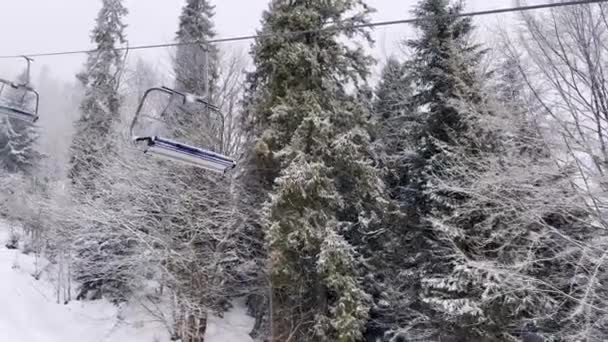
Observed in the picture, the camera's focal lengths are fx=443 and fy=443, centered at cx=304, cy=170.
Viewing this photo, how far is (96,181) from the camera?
10695mm

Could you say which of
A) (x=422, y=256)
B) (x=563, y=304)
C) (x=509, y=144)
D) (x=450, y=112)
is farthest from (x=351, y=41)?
(x=563, y=304)

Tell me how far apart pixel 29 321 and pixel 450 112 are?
33.5 ft

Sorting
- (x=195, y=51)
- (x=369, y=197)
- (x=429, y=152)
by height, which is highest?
(x=195, y=51)

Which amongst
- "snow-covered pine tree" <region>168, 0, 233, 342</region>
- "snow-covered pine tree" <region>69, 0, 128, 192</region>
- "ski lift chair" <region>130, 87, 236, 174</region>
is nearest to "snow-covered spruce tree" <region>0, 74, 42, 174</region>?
"snow-covered pine tree" <region>69, 0, 128, 192</region>

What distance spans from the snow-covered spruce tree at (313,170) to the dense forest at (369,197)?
43 mm

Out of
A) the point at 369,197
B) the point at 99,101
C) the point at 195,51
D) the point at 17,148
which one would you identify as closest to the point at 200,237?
the point at 369,197

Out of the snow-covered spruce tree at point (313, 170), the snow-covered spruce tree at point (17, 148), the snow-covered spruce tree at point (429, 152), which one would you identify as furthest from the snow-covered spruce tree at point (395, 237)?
the snow-covered spruce tree at point (17, 148)

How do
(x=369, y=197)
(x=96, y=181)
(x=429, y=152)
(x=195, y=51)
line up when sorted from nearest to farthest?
(x=429, y=152) < (x=369, y=197) < (x=96, y=181) < (x=195, y=51)

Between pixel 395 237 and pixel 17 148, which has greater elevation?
pixel 17 148

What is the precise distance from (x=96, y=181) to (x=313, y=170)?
5.63 metres

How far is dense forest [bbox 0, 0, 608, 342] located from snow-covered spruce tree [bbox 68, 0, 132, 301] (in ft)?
0.26

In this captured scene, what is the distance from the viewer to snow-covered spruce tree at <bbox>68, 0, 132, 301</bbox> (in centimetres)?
1020

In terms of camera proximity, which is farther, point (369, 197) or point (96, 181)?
point (96, 181)

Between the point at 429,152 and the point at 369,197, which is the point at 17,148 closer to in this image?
the point at 369,197
